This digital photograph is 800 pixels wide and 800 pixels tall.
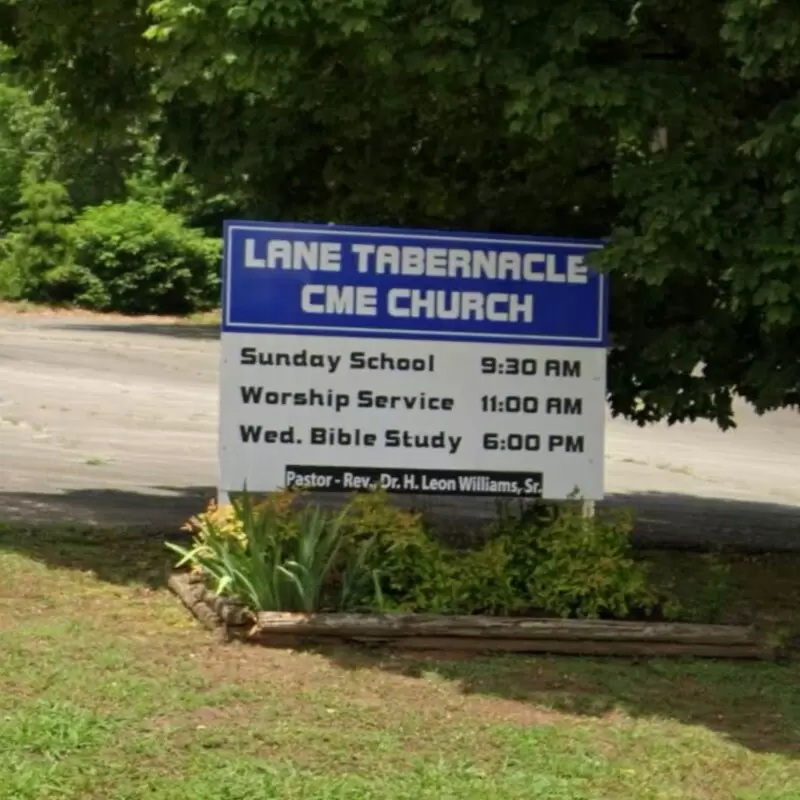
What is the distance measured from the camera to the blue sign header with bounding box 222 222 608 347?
8.77 meters

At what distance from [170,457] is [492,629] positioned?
9206mm

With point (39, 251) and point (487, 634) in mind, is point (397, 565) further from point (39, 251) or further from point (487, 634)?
point (39, 251)

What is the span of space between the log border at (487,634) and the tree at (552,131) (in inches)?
52.0

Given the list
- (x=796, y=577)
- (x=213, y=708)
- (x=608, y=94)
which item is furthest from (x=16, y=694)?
(x=796, y=577)

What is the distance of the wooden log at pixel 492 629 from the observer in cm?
794

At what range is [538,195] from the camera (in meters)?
10.1

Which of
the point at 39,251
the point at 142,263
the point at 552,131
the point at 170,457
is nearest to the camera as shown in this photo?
the point at 552,131

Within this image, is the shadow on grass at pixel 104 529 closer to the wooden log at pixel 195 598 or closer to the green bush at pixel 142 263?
the wooden log at pixel 195 598

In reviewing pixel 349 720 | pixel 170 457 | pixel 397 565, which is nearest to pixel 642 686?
pixel 397 565

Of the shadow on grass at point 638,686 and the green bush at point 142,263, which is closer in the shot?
the shadow on grass at point 638,686

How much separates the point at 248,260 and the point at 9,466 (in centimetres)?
701

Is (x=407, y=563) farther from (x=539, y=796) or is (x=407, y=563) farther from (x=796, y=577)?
(x=796, y=577)

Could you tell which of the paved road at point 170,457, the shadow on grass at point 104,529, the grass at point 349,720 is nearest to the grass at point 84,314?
the paved road at point 170,457

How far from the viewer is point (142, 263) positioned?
158 feet
